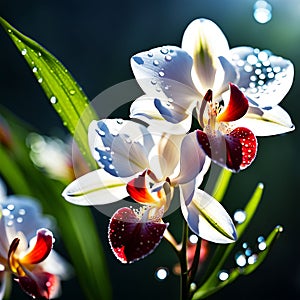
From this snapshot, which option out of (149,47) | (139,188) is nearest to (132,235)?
(139,188)

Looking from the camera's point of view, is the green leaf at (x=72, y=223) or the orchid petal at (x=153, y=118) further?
the green leaf at (x=72, y=223)

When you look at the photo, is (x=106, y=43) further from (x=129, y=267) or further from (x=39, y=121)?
(x=129, y=267)

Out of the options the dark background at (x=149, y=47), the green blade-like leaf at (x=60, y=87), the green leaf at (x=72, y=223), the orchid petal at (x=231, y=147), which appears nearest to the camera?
the orchid petal at (x=231, y=147)

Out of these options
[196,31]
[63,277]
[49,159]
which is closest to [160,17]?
[49,159]

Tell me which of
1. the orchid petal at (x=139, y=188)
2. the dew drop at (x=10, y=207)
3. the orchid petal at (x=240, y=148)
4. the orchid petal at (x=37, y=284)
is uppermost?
the orchid petal at (x=240, y=148)

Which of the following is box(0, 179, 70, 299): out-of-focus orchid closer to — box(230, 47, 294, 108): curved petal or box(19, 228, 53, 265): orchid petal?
box(19, 228, 53, 265): orchid petal

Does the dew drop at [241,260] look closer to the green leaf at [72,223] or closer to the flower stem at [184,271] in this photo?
the flower stem at [184,271]

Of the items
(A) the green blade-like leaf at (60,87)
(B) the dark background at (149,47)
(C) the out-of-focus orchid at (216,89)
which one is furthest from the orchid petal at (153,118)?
(B) the dark background at (149,47)
